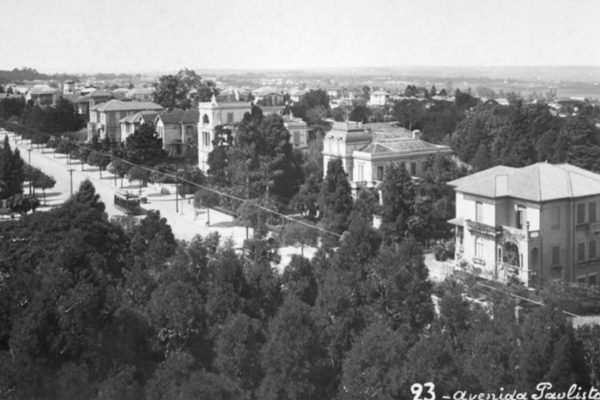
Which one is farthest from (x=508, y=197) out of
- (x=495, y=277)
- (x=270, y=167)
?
(x=270, y=167)

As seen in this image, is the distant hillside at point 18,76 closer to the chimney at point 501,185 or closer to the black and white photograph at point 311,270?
the black and white photograph at point 311,270

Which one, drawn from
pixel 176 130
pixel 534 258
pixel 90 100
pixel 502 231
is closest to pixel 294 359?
pixel 534 258

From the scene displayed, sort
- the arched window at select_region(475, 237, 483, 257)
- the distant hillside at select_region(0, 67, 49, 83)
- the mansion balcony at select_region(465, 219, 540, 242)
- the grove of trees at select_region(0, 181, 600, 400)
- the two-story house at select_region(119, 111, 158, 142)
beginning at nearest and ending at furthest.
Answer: the grove of trees at select_region(0, 181, 600, 400) → the mansion balcony at select_region(465, 219, 540, 242) → the arched window at select_region(475, 237, 483, 257) → the two-story house at select_region(119, 111, 158, 142) → the distant hillside at select_region(0, 67, 49, 83)

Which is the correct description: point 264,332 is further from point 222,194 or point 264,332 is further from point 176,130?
point 176,130

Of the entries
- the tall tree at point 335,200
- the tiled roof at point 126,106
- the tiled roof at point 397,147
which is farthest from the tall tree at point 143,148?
the tall tree at point 335,200

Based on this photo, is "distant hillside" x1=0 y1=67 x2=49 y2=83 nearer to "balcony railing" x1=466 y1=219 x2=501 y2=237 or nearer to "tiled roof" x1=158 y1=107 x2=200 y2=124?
"tiled roof" x1=158 y1=107 x2=200 y2=124

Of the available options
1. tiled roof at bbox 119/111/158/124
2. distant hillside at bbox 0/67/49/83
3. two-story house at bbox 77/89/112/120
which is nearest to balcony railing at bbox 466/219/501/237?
tiled roof at bbox 119/111/158/124
